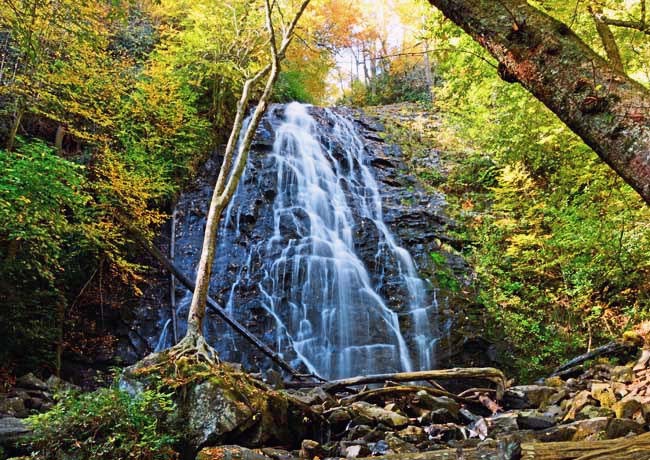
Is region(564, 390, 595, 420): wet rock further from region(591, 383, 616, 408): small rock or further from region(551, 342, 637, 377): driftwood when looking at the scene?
region(551, 342, 637, 377): driftwood

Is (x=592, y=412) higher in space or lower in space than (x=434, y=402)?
higher

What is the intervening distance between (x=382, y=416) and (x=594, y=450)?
3014 millimetres

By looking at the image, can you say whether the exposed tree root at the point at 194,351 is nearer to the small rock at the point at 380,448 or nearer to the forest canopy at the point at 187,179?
the small rock at the point at 380,448

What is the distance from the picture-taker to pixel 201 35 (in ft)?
37.4

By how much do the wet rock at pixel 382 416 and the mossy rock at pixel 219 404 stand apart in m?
0.70

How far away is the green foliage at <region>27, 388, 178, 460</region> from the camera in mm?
3062

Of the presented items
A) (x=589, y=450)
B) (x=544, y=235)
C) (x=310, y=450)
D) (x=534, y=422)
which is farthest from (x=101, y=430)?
(x=544, y=235)

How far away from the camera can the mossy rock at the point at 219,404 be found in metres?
3.62

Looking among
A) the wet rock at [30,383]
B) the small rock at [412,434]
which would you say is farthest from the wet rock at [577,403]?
the wet rock at [30,383]

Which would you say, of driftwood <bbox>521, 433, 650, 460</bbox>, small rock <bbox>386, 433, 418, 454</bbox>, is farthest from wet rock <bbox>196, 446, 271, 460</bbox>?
driftwood <bbox>521, 433, 650, 460</bbox>

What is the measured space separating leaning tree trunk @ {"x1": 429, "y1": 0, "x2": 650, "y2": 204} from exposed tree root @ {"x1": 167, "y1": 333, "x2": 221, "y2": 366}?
147 inches

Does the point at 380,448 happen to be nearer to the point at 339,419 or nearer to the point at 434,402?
the point at 339,419

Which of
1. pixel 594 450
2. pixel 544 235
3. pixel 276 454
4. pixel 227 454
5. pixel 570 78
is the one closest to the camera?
pixel 570 78

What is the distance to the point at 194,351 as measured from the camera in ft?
14.8
